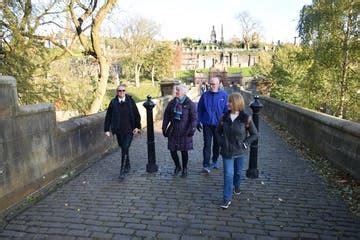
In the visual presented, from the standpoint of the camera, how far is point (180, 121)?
5.55 meters

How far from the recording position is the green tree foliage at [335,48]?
12.2 m

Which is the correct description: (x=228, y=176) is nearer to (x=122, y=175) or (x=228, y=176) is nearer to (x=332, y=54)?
(x=122, y=175)

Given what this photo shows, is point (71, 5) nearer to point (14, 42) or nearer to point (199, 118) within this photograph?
point (14, 42)

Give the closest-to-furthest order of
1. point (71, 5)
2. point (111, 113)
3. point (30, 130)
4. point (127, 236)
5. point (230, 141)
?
point (127, 236) → point (230, 141) → point (30, 130) → point (111, 113) → point (71, 5)

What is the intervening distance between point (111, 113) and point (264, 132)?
619 cm

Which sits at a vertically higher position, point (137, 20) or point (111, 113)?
point (137, 20)

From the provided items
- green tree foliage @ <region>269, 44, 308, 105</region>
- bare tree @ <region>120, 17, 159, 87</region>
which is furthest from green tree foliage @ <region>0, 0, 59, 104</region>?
bare tree @ <region>120, 17, 159, 87</region>

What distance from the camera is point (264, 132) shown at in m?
10.7

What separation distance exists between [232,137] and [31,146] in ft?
9.44

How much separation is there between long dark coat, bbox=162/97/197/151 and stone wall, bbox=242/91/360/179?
96.8 inches

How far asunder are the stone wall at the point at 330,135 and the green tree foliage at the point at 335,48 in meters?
4.68

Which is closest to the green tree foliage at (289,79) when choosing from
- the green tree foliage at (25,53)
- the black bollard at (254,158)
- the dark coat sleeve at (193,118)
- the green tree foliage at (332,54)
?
the green tree foliage at (332,54)

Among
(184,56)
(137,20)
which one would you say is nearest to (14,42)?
(137,20)

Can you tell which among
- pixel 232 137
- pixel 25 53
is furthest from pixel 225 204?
pixel 25 53
